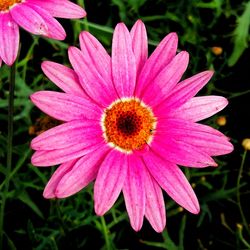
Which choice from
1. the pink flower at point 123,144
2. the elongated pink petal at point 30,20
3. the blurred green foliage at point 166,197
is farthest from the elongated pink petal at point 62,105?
the blurred green foliage at point 166,197

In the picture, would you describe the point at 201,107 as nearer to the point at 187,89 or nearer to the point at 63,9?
the point at 187,89

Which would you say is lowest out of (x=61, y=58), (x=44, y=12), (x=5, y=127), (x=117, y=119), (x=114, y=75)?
(x=5, y=127)

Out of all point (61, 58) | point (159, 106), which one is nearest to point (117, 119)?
point (159, 106)

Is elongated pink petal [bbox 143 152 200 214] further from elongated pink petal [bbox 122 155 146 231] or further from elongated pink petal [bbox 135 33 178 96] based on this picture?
elongated pink petal [bbox 135 33 178 96]

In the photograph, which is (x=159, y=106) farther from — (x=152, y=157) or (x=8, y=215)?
(x=8, y=215)

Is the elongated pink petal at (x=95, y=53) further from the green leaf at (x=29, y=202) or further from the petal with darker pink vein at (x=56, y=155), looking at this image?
the green leaf at (x=29, y=202)

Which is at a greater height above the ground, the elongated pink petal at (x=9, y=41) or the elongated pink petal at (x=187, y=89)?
the elongated pink petal at (x=9, y=41)
